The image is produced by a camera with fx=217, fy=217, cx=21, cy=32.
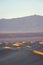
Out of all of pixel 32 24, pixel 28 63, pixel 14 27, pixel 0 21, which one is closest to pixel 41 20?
pixel 32 24

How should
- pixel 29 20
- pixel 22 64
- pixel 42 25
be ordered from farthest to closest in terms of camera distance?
1. pixel 29 20
2. pixel 42 25
3. pixel 22 64

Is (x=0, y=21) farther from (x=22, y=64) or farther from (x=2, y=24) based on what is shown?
(x=22, y=64)

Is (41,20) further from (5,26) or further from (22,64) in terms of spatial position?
(22,64)

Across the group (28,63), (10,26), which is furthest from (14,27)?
(28,63)

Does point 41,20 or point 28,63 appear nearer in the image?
point 28,63

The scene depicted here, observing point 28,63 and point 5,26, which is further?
point 5,26

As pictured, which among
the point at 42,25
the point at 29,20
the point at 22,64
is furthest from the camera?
the point at 29,20

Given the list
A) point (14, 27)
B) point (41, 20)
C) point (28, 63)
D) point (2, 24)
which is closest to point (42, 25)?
point (41, 20)
